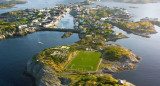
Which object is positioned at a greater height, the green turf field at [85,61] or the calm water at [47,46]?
the green turf field at [85,61]

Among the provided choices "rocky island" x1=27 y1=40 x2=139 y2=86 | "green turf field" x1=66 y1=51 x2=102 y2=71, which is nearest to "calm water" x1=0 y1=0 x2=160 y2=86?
"rocky island" x1=27 y1=40 x2=139 y2=86

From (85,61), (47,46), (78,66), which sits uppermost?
(85,61)

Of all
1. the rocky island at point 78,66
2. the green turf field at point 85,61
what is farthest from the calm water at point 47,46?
the green turf field at point 85,61

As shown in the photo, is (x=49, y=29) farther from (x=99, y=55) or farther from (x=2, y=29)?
(x=99, y=55)

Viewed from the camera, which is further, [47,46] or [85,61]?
[47,46]

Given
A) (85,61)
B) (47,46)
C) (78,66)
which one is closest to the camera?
(78,66)

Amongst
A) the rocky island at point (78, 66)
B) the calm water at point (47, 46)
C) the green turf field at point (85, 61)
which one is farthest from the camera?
the green turf field at point (85, 61)

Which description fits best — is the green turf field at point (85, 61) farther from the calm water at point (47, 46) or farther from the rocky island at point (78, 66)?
the calm water at point (47, 46)

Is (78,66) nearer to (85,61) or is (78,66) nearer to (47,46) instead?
(85,61)

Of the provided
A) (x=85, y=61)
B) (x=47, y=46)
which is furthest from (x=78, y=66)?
(x=47, y=46)
